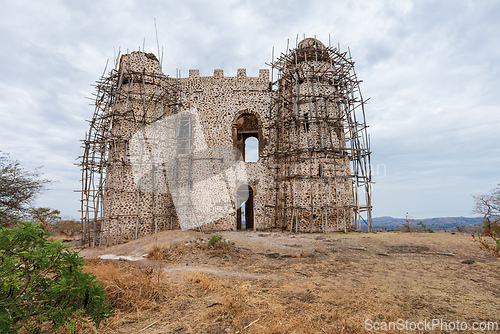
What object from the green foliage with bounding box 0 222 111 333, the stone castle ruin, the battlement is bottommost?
the green foliage with bounding box 0 222 111 333

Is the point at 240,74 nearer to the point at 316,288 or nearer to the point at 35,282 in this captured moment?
the point at 316,288

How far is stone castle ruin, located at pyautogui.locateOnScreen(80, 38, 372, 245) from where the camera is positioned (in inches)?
499

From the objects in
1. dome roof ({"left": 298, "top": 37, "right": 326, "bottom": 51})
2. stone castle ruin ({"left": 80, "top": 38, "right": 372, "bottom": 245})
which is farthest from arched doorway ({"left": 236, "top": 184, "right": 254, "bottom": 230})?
dome roof ({"left": 298, "top": 37, "right": 326, "bottom": 51})

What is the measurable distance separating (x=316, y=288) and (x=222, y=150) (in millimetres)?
10685

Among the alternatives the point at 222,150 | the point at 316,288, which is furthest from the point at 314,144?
the point at 316,288

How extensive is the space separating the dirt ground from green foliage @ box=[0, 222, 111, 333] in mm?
1003

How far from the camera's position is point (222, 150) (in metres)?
14.9

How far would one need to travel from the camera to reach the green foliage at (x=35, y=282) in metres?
2.47

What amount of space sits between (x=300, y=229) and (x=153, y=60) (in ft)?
38.2

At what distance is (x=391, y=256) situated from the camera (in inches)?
303

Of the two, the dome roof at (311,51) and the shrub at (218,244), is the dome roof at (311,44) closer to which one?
the dome roof at (311,51)

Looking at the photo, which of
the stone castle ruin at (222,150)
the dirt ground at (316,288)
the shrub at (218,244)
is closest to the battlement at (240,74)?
the stone castle ruin at (222,150)

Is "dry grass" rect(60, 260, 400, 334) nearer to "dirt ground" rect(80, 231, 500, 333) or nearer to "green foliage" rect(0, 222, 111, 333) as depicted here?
"dirt ground" rect(80, 231, 500, 333)

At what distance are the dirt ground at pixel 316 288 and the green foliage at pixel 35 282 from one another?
3.29 feet
